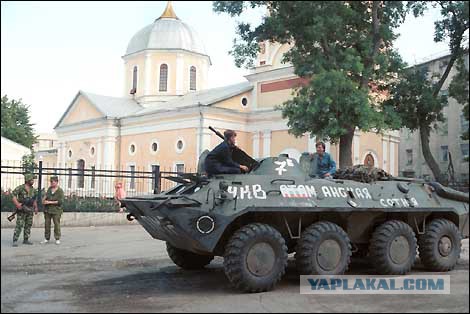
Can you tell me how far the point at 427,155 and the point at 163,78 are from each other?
96.3 ft

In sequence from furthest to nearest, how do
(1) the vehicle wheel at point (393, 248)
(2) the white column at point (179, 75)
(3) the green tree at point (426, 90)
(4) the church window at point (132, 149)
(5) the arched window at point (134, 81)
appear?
(5) the arched window at point (134, 81) → (2) the white column at point (179, 75) → (4) the church window at point (132, 149) → (3) the green tree at point (426, 90) → (1) the vehicle wheel at point (393, 248)

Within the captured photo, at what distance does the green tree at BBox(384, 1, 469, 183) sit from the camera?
10.1m

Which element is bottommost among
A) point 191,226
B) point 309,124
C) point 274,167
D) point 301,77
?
point 191,226

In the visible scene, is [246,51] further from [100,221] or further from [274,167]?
[100,221]

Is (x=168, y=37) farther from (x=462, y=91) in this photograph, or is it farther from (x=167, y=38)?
(x=462, y=91)

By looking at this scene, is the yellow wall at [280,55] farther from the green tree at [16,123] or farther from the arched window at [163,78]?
the arched window at [163,78]

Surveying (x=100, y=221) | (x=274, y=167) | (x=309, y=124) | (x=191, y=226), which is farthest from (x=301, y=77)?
(x=100, y=221)

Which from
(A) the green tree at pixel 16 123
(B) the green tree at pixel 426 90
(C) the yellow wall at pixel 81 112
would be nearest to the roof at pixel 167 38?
(C) the yellow wall at pixel 81 112

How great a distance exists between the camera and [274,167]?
24.8 ft

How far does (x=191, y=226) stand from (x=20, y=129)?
8.41 ft

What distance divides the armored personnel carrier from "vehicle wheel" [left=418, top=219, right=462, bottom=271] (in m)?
0.01

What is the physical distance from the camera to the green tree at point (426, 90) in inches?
399

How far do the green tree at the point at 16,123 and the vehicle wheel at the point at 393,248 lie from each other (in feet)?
16.1

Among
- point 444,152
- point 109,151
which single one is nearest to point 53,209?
point 444,152
